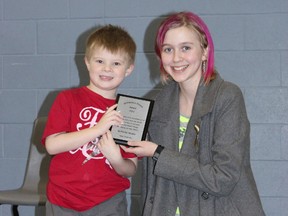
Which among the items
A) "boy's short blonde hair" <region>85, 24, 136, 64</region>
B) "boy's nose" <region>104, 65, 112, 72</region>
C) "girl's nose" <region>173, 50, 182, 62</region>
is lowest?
"boy's nose" <region>104, 65, 112, 72</region>

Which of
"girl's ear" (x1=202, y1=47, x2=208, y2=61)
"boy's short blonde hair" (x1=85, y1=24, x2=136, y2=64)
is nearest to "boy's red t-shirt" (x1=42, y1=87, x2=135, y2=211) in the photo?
"boy's short blonde hair" (x1=85, y1=24, x2=136, y2=64)

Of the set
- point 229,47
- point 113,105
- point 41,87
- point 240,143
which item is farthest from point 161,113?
point 41,87

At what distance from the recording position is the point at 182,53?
7.11ft

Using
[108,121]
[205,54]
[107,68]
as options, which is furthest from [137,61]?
[108,121]

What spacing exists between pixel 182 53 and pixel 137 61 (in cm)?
141

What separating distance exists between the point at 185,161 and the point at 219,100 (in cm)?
31

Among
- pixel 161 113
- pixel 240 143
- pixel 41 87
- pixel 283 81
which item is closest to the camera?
pixel 240 143

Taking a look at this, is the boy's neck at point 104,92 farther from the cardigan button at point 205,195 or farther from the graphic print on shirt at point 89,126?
the cardigan button at point 205,195

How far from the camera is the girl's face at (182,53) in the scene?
7.09ft

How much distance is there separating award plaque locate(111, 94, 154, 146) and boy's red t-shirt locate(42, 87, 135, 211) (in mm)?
100

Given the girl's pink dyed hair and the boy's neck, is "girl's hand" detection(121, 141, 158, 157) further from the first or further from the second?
the girl's pink dyed hair

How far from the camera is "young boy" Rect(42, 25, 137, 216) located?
81.9 inches

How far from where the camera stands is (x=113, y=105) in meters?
2.15

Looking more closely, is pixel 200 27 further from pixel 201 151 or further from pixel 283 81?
pixel 283 81
